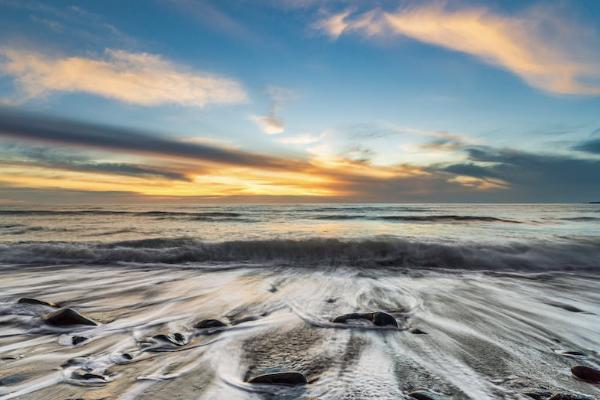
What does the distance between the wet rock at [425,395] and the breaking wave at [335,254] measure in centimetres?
569

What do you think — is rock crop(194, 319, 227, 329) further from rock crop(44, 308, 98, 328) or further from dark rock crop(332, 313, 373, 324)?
dark rock crop(332, 313, 373, 324)

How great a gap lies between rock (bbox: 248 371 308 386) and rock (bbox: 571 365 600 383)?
6.54ft

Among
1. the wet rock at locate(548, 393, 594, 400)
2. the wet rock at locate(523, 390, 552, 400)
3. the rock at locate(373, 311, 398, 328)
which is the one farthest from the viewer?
the rock at locate(373, 311, 398, 328)

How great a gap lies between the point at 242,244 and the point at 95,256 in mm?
3721

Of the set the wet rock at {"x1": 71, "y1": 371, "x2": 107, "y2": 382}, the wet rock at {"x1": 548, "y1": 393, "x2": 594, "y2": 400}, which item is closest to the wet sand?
the wet rock at {"x1": 71, "y1": 371, "x2": 107, "y2": 382}

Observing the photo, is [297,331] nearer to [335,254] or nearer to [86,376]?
[86,376]

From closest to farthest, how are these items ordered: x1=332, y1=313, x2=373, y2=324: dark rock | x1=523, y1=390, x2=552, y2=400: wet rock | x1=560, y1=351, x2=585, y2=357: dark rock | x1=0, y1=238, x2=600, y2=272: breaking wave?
x1=523, y1=390, x2=552, y2=400: wet rock
x1=560, y1=351, x2=585, y2=357: dark rock
x1=332, y1=313, x2=373, y2=324: dark rock
x1=0, y1=238, x2=600, y2=272: breaking wave

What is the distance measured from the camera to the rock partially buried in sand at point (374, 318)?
10.8ft

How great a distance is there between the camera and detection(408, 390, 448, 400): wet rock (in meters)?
1.88

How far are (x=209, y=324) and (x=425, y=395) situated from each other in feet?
7.20

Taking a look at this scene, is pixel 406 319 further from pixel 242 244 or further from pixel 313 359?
pixel 242 244

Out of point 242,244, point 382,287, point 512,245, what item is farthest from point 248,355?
point 512,245

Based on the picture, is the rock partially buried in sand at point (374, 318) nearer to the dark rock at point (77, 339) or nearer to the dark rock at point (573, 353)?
the dark rock at point (573, 353)

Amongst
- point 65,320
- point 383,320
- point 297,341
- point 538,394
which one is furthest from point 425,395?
point 65,320
